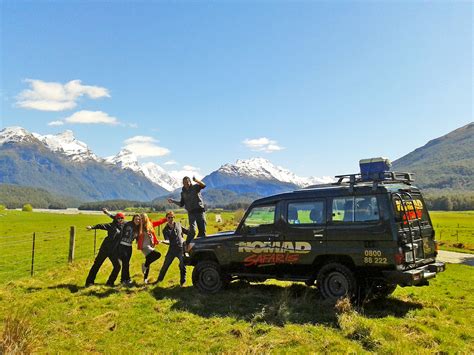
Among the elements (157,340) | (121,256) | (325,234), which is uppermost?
(325,234)

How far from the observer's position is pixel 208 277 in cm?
1142

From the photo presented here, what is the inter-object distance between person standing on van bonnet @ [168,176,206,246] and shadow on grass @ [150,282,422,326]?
74.2 inches

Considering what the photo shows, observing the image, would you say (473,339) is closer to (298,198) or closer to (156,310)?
(298,198)

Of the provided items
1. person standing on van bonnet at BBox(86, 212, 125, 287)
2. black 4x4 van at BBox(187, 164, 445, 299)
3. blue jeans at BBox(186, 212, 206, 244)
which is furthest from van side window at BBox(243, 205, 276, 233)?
person standing on van bonnet at BBox(86, 212, 125, 287)

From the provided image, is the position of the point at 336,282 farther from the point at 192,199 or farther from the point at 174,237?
the point at 174,237

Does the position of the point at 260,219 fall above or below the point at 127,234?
above

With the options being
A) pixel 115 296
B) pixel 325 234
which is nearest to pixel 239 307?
pixel 325 234

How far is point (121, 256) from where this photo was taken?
41.4 feet

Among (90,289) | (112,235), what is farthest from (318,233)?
(90,289)

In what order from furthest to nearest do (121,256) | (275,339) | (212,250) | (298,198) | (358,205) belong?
A: (121,256)
(212,250)
(298,198)
(358,205)
(275,339)

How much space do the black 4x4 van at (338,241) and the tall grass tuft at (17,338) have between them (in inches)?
218

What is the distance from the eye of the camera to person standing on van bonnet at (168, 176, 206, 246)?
41.0 feet

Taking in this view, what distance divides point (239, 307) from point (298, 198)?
299 cm

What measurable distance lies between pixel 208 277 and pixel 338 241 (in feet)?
12.6
